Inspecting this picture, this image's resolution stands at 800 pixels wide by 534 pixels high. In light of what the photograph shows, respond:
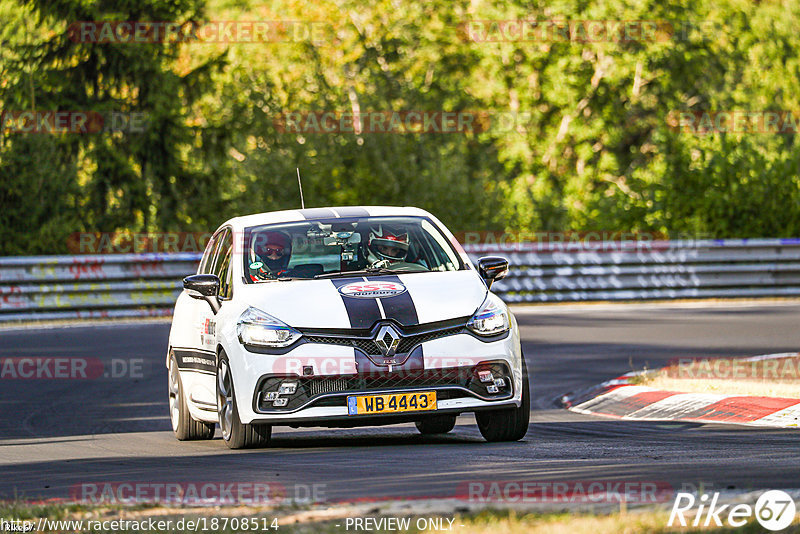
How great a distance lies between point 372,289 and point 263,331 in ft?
2.49

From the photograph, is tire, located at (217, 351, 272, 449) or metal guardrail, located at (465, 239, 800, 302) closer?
tire, located at (217, 351, 272, 449)

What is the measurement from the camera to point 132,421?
41.3 ft

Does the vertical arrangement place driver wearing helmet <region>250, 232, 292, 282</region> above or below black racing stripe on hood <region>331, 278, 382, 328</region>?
above

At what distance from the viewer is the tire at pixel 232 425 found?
32.0 feet

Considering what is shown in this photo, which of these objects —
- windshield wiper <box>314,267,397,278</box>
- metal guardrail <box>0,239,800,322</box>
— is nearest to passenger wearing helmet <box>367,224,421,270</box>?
windshield wiper <box>314,267,397,278</box>

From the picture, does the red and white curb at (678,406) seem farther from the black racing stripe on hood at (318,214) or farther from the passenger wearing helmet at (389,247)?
the black racing stripe on hood at (318,214)

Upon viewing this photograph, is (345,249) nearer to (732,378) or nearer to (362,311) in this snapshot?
(362,311)

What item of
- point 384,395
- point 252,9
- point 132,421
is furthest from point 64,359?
point 252,9

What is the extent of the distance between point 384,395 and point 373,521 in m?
3.27

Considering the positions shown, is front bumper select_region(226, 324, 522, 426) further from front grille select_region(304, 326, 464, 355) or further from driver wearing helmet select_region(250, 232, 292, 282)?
driver wearing helmet select_region(250, 232, 292, 282)

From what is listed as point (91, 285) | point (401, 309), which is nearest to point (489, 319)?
point (401, 309)

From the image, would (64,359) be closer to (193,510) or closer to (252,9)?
(193,510)

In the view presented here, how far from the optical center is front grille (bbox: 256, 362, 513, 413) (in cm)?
941

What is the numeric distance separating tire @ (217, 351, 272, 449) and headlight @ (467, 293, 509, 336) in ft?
4.94
